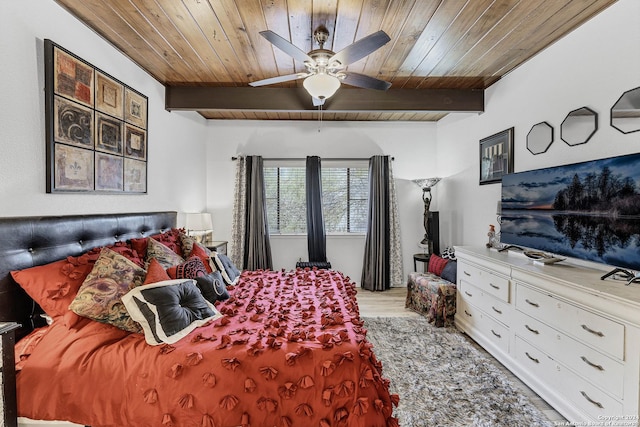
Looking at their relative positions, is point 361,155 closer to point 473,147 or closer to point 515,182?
point 473,147

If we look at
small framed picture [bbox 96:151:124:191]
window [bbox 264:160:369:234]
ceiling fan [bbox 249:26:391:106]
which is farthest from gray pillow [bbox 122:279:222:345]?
window [bbox 264:160:369:234]

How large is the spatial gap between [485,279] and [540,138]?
1.37 metres

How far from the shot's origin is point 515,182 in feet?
8.84

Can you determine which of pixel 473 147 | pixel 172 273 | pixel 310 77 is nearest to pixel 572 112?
pixel 473 147

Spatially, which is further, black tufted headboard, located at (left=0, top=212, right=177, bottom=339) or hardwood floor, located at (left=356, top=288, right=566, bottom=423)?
hardwood floor, located at (left=356, top=288, right=566, bottom=423)

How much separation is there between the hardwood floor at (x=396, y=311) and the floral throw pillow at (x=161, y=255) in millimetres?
2242

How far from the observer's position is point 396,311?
146 inches

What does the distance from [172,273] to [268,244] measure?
238cm

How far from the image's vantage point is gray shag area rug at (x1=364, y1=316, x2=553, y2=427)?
1.87m

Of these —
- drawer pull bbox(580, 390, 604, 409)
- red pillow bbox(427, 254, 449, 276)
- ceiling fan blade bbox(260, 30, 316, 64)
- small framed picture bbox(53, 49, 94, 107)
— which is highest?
ceiling fan blade bbox(260, 30, 316, 64)

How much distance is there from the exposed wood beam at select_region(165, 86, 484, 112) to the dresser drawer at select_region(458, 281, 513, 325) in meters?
2.07

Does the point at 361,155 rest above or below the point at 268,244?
above

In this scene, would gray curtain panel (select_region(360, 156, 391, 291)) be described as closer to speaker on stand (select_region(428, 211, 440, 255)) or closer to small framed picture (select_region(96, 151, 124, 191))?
speaker on stand (select_region(428, 211, 440, 255))

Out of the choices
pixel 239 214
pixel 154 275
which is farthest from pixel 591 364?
pixel 239 214
